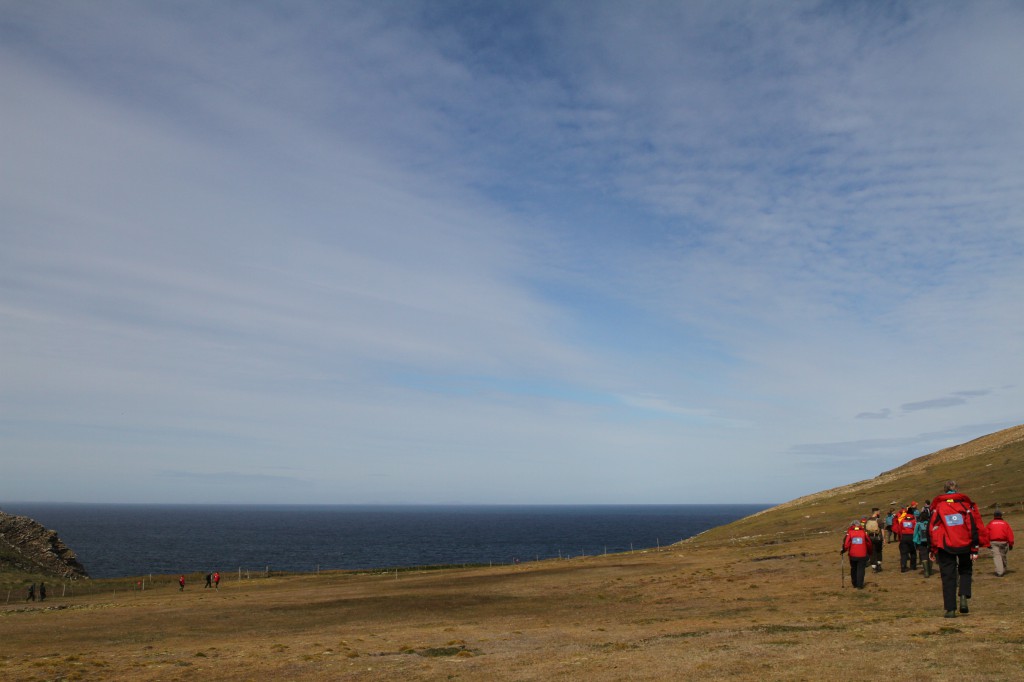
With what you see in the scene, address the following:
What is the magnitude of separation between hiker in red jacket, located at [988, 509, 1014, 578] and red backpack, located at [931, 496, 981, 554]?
21.2ft

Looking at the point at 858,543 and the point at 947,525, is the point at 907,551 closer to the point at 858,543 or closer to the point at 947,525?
the point at 858,543

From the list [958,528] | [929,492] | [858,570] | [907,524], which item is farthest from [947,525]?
[929,492]

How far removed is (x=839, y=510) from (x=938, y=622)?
6333 cm

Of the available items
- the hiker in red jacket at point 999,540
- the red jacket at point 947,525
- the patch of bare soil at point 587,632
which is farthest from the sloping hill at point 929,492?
the red jacket at point 947,525

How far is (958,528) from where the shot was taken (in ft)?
52.4

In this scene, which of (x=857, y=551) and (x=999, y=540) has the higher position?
(x=999, y=540)

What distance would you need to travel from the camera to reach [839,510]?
72.9 meters

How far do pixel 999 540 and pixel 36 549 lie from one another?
91.4m

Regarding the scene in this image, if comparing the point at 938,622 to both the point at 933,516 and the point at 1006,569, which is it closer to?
the point at 933,516

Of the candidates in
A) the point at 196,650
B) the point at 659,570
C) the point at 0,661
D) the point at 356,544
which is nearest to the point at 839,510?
the point at 659,570

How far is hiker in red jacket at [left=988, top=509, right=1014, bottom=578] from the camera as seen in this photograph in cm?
2122

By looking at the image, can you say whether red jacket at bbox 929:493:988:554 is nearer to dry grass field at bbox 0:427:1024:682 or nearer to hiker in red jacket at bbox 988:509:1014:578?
dry grass field at bbox 0:427:1024:682

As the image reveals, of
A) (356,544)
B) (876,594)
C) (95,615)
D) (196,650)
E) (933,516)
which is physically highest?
(933,516)

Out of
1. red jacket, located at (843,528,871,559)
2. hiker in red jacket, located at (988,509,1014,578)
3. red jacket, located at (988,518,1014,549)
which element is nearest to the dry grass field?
hiker in red jacket, located at (988,509,1014,578)
